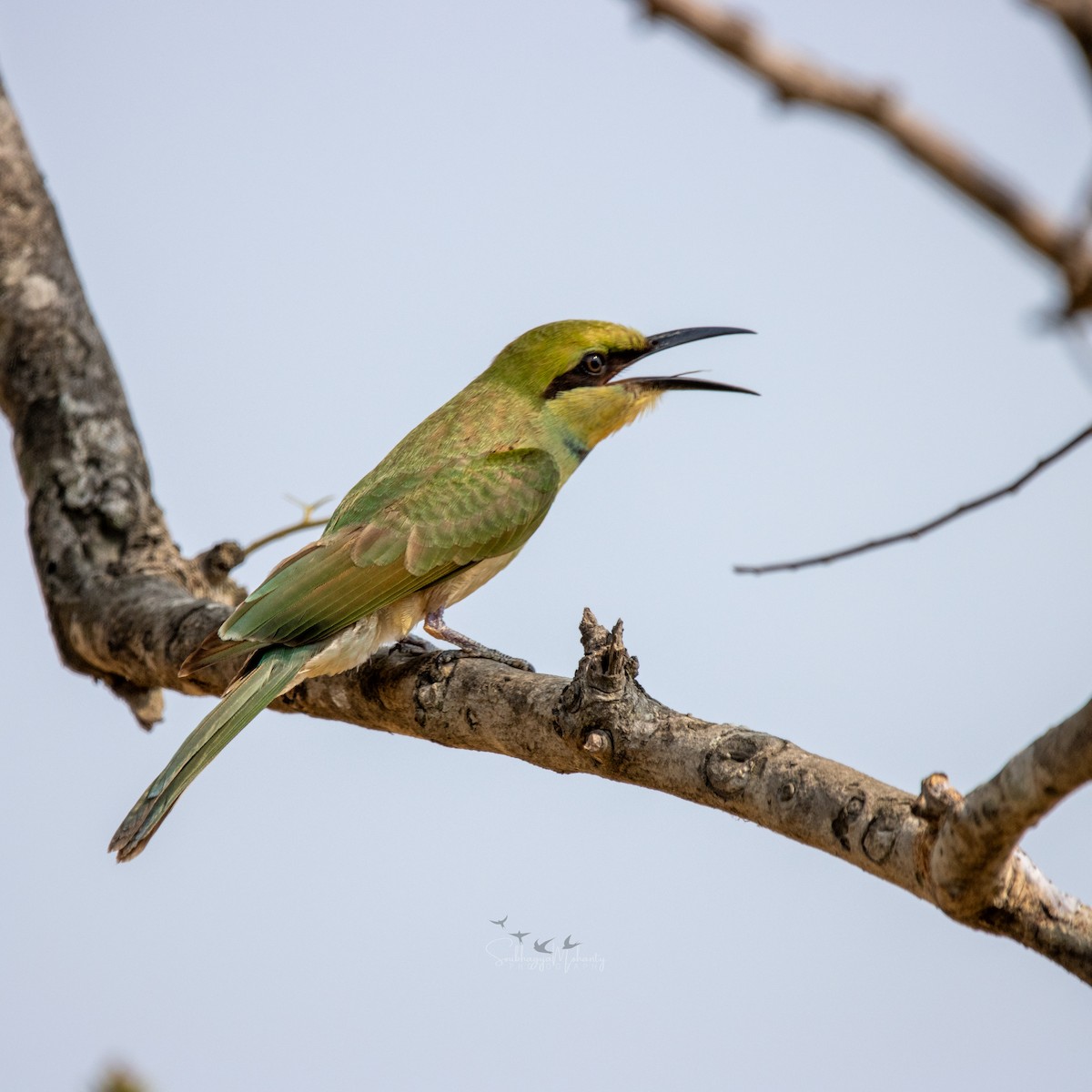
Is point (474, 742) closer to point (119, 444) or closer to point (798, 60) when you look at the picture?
point (119, 444)

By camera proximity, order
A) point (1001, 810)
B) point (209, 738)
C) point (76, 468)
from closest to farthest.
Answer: point (1001, 810), point (209, 738), point (76, 468)

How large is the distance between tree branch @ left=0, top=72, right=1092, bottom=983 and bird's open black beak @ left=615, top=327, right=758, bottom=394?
1.37 meters

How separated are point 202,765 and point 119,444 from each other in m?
1.57

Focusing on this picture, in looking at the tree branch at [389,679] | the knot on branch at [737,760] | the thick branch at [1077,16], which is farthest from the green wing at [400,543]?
the thick branch at [1077,16]

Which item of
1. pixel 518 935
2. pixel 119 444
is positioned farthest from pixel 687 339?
pixel 518 935

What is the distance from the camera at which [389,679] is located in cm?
376

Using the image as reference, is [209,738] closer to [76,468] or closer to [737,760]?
[76,468]

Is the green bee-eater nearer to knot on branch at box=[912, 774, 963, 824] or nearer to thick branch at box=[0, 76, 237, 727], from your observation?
thick branch at box=[0, 76, 237, 727]

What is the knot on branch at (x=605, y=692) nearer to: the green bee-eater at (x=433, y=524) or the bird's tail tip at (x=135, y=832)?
the green bee-eater at (x=433, y=524)

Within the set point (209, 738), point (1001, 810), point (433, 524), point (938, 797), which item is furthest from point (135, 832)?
point (1001, 810)

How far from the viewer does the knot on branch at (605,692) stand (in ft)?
9.25

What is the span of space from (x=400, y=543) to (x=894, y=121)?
3.41 m

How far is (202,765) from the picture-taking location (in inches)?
139

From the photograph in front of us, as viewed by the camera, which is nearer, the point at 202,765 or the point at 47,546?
the point at 202,765
